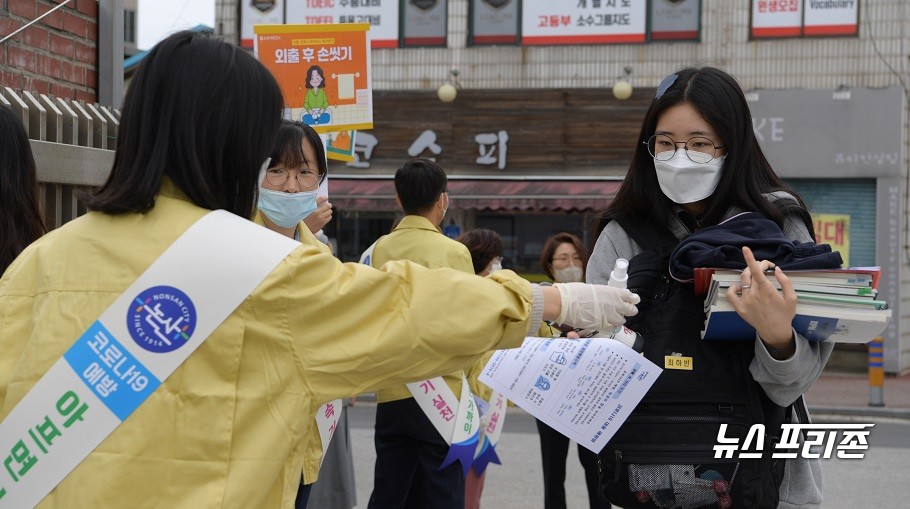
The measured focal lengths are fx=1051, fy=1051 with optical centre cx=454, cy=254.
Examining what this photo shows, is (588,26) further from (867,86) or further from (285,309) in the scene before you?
(285,309)

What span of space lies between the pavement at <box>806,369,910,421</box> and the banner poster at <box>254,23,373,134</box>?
5.84 m

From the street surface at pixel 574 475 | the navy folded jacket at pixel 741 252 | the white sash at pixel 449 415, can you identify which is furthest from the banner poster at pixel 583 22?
the navy folded jacket at pixel 741 252

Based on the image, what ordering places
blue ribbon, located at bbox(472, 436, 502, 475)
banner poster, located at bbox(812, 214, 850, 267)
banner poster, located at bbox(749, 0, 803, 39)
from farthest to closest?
1. banner poster, located at bbox(749, 0, 803, 39)
2. banner poster, located at bbox(812, 214, 850, 267)
3. blue ribbon, located at bbox(472, 436, 502, 475)

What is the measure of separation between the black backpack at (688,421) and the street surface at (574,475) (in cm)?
442

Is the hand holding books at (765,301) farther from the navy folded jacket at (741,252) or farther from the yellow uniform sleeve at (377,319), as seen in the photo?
the yellow uniform sleeve at (377,319)

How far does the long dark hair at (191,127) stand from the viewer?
6.63ft

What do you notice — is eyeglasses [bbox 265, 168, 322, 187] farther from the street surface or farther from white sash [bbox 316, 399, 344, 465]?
the street surface

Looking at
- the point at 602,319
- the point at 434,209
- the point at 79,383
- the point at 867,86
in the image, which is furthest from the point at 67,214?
the point at 867,86

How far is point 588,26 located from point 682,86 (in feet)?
40.5

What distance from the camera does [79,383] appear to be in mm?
1957

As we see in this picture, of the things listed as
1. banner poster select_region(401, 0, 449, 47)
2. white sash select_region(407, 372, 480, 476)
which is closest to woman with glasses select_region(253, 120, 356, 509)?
white sash select_region(407, 372, 480, 476)

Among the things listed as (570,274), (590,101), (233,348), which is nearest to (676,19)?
(590,101)

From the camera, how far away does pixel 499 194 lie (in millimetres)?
14484

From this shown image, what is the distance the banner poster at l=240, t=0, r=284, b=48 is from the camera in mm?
15500
